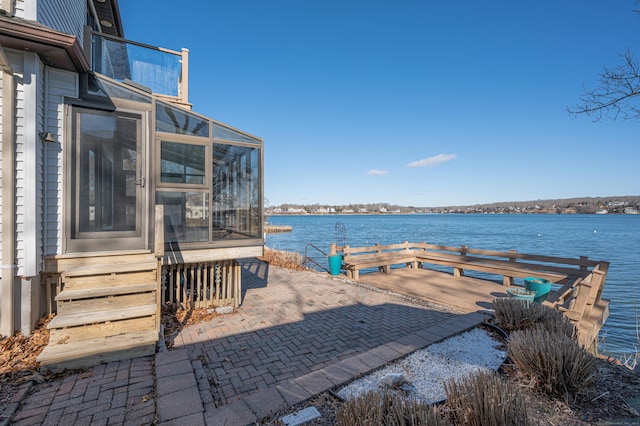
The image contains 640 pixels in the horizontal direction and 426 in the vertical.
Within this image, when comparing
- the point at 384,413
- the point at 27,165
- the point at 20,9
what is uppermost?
the point at 20,9

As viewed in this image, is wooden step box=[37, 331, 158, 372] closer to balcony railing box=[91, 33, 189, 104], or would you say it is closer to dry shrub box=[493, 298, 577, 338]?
dry shrub box=[493, 298, 577, 338]

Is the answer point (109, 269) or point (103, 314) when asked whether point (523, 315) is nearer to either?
point (103, 314)

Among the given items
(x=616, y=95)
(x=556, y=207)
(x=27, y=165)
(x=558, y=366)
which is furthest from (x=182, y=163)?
(x=556, y=207)

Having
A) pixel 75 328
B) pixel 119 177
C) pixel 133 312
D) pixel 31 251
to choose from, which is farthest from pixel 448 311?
pixel 31 251

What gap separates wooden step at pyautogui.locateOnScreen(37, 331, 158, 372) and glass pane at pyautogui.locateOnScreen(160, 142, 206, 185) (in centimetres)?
249

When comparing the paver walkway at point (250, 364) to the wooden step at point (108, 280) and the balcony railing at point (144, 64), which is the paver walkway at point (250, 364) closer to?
the wooden step at point (108, 280)

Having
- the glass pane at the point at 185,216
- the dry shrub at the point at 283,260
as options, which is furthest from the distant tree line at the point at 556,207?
the glass pane at the point at 185,216

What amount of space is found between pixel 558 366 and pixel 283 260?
A: 9.34 m

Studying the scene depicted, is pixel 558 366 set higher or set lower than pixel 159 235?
lower

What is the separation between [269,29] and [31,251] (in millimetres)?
12301

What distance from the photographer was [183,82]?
6723 mm

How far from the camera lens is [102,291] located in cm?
353

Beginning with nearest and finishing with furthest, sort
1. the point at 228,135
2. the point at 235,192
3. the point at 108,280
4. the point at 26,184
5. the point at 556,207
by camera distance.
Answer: the point at 26,184 → the point at 108,280 → the point at 228,135 → the point at 235,192 → the point at 556,207

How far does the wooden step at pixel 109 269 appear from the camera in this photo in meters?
A: 3.65
